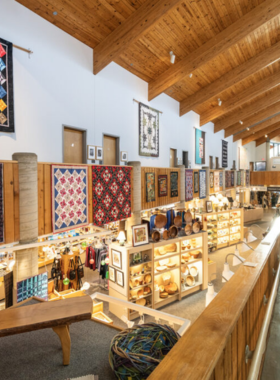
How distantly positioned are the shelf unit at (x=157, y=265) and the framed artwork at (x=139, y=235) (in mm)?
129

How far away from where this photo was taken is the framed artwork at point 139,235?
6.42 m

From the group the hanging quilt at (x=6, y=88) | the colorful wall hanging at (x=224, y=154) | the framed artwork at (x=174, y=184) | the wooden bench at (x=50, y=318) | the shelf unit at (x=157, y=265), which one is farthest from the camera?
the colorful wall hanging at (x=224, y=154)

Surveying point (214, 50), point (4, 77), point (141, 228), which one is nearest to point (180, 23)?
point (214, 50)

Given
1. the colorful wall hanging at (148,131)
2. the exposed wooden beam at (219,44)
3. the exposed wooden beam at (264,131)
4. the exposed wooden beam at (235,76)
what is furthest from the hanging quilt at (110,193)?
the exposed wooden beam at (264,131)

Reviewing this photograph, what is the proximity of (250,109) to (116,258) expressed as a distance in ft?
41.5

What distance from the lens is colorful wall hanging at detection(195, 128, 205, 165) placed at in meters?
13.9

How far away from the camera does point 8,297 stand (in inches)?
172

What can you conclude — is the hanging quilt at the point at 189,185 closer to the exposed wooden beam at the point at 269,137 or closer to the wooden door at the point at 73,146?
the wooden door at the point at 73,146

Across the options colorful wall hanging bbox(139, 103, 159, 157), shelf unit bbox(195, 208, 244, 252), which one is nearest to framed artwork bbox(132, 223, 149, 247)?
colorful wall hanging bbox(139, 103, 159, 157)

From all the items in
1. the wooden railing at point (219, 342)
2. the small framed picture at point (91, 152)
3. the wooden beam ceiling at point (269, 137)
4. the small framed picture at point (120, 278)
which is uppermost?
the wooden beam ceiling at point (269, 137)

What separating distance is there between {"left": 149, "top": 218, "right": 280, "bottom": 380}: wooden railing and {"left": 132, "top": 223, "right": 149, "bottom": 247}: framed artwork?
4573 millimetres

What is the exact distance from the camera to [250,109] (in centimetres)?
1462

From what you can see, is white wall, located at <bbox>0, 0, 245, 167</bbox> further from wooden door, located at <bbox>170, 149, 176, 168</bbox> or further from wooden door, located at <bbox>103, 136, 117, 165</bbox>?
wooden door, located at <bbox>170, 149, 176, 168</bbox>

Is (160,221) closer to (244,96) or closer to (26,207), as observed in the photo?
(26,207)
